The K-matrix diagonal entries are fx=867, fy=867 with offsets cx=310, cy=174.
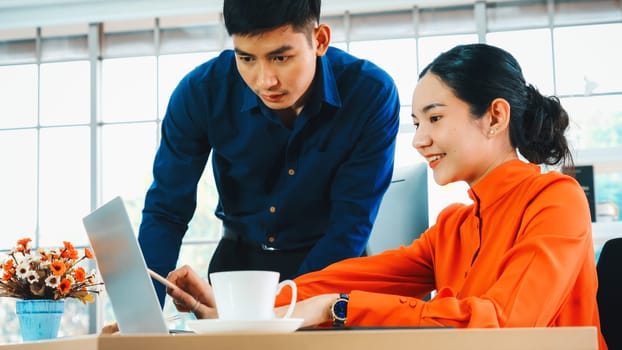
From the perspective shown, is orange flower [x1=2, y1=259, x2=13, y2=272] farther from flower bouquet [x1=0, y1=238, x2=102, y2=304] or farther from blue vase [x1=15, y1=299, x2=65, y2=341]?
blue vase [x1=15, y1=299, x2=65, y2=341]

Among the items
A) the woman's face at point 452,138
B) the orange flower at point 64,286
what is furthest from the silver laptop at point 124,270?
the orange flower at point 64,286

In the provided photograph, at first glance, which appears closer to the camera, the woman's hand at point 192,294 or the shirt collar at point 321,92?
the woman's hand at point 192,294

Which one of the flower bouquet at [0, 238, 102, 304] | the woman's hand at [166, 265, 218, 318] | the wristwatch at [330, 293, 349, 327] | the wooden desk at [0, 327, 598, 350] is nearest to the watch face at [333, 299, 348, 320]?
the wristwatch at [330, 293, 349, 327]

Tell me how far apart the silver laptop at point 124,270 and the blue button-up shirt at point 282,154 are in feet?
3.05

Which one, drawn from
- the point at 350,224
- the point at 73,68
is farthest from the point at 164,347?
the point at 73,68

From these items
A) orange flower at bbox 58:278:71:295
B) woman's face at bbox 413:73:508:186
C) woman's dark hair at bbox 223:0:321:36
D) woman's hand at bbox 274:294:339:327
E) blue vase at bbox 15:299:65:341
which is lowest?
blue vase at bbox 15:299:65:341

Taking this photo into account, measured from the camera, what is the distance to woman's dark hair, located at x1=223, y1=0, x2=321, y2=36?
1.70 metres

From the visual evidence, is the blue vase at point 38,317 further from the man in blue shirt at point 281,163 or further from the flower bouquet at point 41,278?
the man in blue shirt at point 281,163

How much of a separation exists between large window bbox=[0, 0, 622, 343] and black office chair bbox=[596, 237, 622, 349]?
15.6 feet

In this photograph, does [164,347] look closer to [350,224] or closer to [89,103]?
[350,224]

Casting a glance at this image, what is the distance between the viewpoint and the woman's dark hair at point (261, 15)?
5.58 ft

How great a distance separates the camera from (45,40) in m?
6.95

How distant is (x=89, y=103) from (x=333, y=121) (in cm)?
507

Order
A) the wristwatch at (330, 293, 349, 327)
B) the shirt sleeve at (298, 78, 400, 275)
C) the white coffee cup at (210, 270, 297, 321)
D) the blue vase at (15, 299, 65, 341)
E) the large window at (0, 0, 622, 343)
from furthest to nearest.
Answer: the large window at (0, 0, 622, 343), the blue vase at (15, 299, 65, 341), the shirt sleeve at (298, 78, 400, 275), the wristwatch at (330, 293, 349, 327), the white coffee cup at (210, 270, 297, 321)
